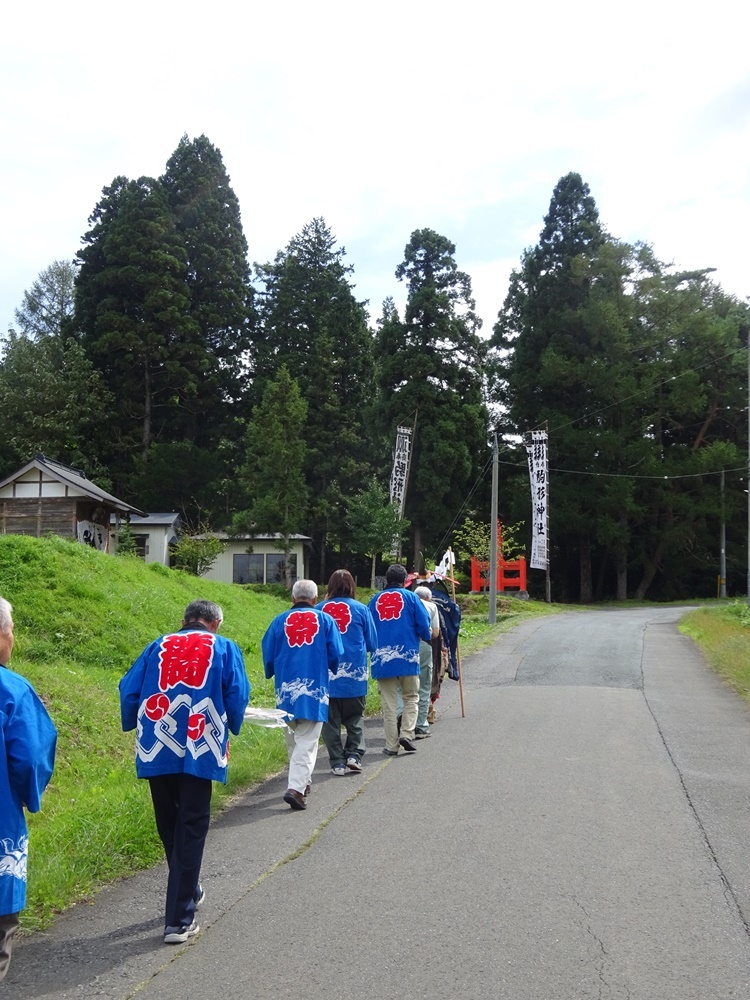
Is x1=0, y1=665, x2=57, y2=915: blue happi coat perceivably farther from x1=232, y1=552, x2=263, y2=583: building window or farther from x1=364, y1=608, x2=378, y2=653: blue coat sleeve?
x1=232, y1=552, x2=263, y2=583: building window

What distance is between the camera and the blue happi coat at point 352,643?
8.12 meters

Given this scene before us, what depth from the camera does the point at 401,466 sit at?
42.8m

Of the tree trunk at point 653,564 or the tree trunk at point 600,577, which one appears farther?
the tree trunk at point 600,577

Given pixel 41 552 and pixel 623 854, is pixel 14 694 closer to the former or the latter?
pixel 623 854

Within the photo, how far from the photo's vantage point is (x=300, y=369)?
156ft

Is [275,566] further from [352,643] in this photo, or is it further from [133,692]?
[133,692]

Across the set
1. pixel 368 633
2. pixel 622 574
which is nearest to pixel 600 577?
pixel 622 574

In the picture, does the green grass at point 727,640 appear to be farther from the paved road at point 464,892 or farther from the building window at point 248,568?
the building window at point 248,568

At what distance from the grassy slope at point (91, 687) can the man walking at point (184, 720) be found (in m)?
0.91

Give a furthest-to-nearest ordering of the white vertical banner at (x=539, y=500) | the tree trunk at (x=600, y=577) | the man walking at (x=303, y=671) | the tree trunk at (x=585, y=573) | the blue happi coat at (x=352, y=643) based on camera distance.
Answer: the tree trunk at (x=600, y=577)
the tree trunk at (x=585, y=573)
the white vertical banner at (x=539, y=500)
the blue happi coat at (x=352, y=643)
the man walking at (x=303, y=671)

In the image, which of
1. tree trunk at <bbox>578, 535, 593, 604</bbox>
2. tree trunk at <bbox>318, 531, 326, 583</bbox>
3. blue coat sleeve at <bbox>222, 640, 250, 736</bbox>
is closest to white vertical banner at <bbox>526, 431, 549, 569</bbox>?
tree trunk at <bbox>578, 535, 593, 604</bbox>

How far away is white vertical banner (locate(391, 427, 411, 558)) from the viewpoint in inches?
1665

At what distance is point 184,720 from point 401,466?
1503 inches

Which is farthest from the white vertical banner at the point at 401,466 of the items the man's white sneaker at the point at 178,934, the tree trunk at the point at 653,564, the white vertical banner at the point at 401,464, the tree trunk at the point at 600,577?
the man's white sneaker at the point at 178,934
